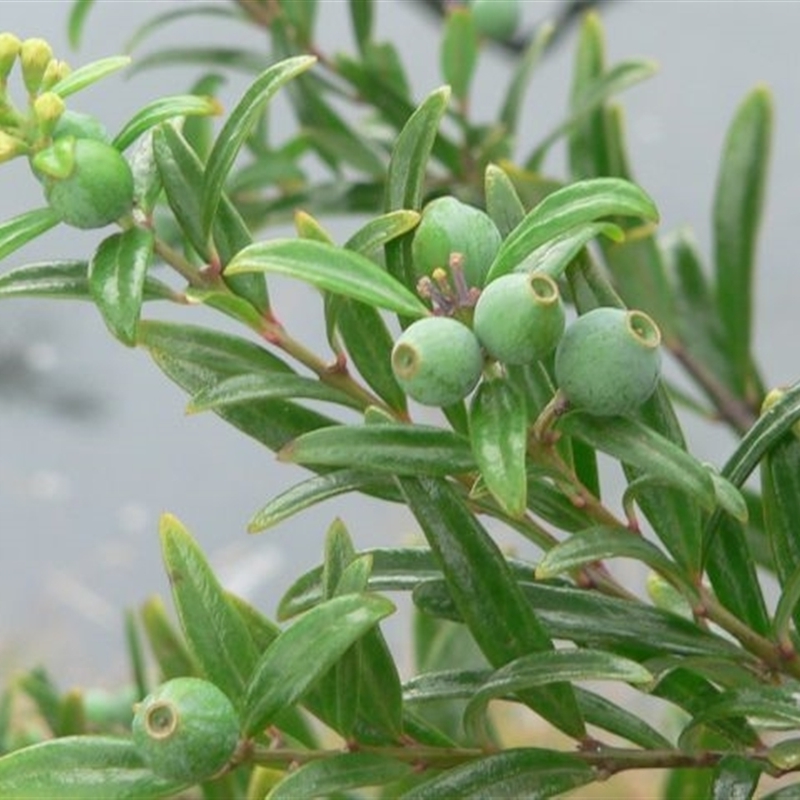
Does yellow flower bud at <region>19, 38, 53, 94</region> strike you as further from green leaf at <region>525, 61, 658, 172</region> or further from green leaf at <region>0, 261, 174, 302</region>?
green leaf at <region>525, 61, 658, 172</region>

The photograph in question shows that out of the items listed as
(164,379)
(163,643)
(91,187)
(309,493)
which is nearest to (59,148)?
(91,187)

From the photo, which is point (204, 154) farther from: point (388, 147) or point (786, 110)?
point (786, 110)

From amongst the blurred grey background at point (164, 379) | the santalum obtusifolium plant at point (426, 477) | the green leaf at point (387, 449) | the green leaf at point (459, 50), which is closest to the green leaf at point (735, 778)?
the santalum obtusifolium plant at point (426, 477)

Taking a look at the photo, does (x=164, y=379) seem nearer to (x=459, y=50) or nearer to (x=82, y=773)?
(x=459, y=50)

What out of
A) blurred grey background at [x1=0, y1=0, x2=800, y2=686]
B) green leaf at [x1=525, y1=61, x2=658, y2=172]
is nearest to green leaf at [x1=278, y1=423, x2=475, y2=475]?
green leaf at [x1=525, y1=61, x2=658, y2=172]

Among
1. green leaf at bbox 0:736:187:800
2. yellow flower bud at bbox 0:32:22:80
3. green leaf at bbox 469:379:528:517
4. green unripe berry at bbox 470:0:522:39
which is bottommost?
green leaf at bbox 0:736:187:800

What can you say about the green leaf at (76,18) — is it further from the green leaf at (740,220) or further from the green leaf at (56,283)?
the green leaf at (56,283)

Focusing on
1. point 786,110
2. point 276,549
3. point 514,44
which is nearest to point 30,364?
point 276,549
